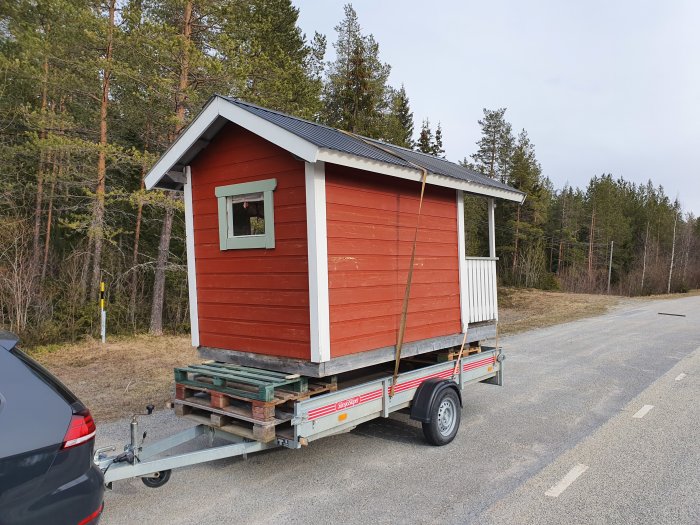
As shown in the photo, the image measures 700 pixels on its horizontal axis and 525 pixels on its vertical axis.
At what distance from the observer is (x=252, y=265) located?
16.6ft

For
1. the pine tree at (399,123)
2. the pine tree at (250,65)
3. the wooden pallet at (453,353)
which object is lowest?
the wooden pallet at (453,353)

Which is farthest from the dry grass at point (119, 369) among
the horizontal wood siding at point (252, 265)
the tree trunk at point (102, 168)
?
the tree trunk at point (102, 168)

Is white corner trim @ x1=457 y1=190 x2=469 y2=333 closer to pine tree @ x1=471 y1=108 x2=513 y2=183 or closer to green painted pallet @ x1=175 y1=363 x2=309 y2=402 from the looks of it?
green painted pallet @ x1=175 y1=363 x2=309 y2=402

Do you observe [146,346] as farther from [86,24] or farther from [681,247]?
[681,247]

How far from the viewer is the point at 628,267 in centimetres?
5356

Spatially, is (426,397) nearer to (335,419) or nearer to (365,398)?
(365,398)

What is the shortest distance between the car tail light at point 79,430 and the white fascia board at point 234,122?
2544 millimetres

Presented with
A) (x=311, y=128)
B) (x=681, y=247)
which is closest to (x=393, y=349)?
(x=311, y=128)

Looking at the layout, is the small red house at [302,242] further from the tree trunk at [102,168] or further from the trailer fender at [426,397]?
the tree trunk at [102,168]

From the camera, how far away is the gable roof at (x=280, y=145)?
172 inches

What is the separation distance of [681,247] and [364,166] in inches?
2393

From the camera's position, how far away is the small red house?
180 inches

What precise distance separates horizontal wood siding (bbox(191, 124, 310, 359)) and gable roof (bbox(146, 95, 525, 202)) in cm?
25

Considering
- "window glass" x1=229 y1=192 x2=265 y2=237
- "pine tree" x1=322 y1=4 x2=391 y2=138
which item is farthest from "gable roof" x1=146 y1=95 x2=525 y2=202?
"pine tree" x1=322 y1=4 x2=391 y2=138
